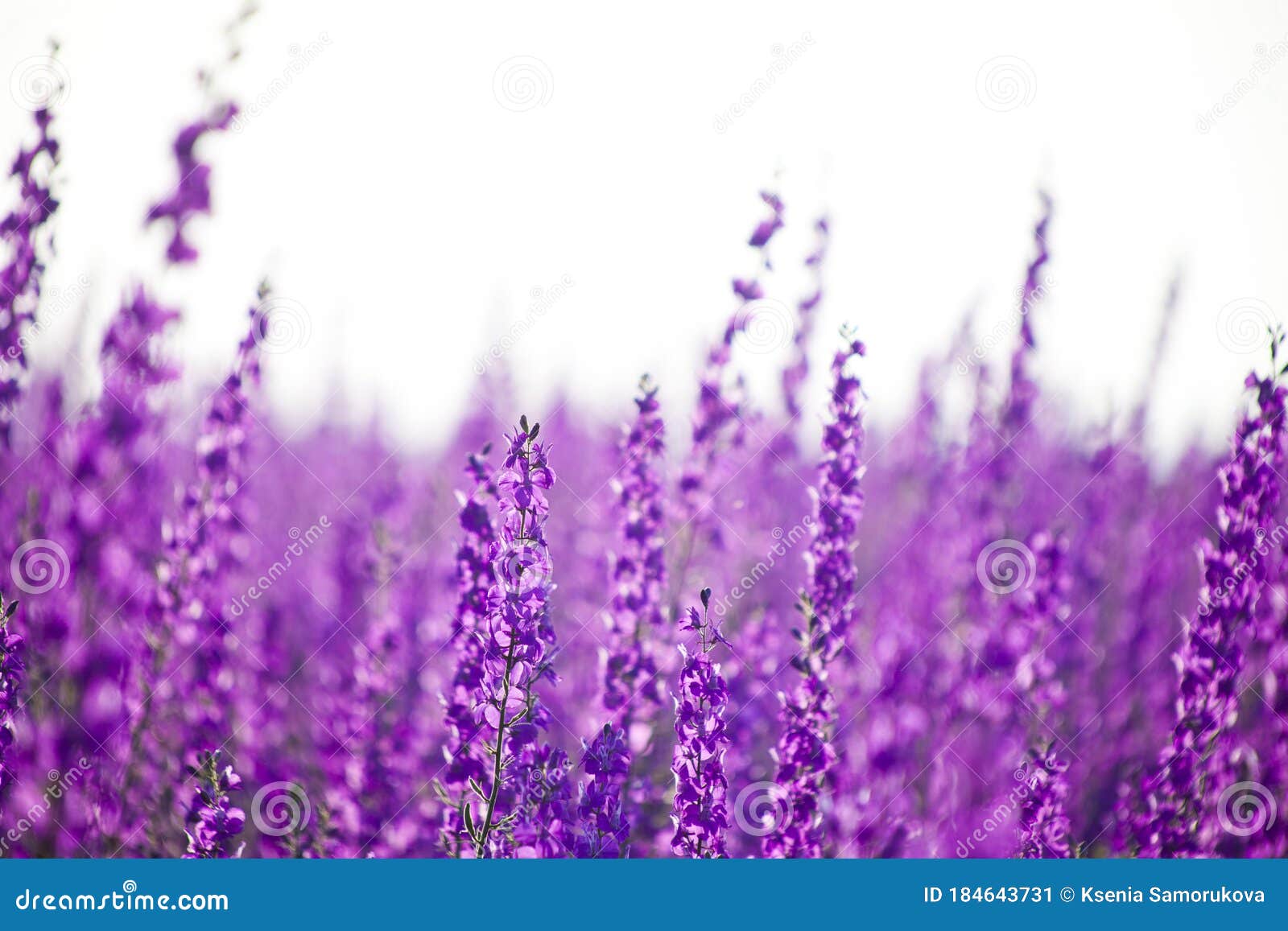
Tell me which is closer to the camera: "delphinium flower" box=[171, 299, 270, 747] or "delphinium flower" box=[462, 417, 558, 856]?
"delphinium flower" box=[462, 417, 558, 856]

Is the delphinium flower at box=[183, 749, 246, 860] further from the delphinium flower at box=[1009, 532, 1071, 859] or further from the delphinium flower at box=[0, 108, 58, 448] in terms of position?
the delphinium flower at box=[1009, 532, 1071, 859]

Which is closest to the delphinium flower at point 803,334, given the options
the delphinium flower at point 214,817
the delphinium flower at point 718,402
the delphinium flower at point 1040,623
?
the delphinium flower at point 718,402

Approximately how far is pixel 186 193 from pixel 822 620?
2473 mm

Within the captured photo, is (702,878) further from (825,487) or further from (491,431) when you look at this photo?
(491,431)

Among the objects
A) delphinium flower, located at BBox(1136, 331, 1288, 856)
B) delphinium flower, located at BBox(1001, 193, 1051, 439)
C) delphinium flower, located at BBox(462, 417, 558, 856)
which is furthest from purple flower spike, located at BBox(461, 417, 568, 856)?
delphinium flower, located at BBox(1001, 193, 1051, 439)

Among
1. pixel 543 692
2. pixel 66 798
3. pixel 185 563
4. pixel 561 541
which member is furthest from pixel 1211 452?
pixel 66 798

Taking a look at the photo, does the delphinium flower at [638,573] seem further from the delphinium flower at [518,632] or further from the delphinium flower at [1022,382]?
the delphinium flower at [1022,382]

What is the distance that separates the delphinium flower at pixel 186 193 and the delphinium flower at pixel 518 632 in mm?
1386

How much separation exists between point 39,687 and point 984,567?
3939mm

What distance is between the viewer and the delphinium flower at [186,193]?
240cm

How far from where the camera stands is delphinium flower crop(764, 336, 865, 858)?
86.4 inches

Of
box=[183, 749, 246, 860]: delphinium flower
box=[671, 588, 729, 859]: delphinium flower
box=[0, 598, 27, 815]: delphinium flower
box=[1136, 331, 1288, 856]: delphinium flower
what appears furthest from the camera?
box=[1136, 331, 1288, 856]: delphinium flower

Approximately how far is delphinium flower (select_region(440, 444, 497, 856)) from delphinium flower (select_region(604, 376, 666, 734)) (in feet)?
1.53

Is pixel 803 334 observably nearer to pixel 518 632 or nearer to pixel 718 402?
pixel 718 402
